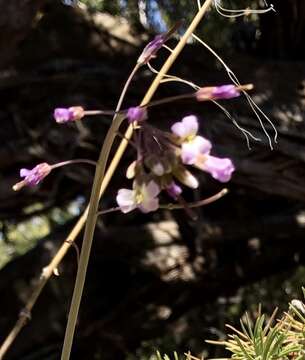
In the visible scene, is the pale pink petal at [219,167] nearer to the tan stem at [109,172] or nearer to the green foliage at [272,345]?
the tan stem at [109,172]

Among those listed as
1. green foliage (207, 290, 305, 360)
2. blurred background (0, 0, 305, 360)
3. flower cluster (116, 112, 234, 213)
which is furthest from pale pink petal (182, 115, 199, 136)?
blurred background (0, 0, 305, 360)

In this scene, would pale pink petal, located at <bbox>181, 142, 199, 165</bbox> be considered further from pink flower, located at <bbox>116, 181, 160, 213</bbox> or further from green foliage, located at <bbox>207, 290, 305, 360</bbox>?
green foliage, located at <bbox>207, 290, 305, 360</bbox>

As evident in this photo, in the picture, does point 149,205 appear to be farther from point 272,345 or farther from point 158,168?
point 272,345

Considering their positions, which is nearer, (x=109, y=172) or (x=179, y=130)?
(x=179, y=130)

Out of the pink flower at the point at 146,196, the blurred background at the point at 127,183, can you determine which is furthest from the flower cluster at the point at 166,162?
the blurred background at the point at 127,183

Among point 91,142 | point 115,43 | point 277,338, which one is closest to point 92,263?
point 91,142

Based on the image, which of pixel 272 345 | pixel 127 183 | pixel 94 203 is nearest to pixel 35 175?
pixel 94 203
